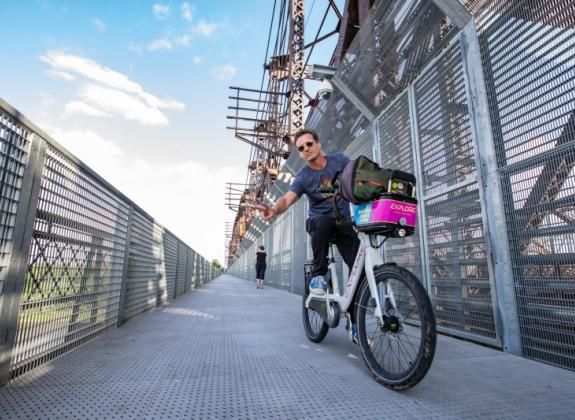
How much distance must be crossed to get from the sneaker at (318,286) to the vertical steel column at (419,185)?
1.22 m

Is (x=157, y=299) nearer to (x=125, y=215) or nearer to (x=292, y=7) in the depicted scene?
(x=125, y=215)

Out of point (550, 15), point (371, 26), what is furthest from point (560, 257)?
point (371, 26)

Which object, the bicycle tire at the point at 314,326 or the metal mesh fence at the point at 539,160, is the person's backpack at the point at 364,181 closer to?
the metal mesh fence at the point at 539,160

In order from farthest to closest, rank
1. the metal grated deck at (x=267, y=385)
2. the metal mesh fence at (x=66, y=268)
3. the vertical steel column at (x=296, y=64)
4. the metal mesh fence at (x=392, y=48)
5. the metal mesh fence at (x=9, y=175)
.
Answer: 1. the vertical steel column at (x=296, y=64)
2. the metal mesh fence at (x=392, y=48)
3. the metal mesh fence at (x=66, y=268)
4. the metal mesh fence at (x=9, y=175)
5. the metal grated deck at (x=267, y=385)

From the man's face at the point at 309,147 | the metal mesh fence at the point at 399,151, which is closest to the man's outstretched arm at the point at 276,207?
the man's face at the point at 309,147

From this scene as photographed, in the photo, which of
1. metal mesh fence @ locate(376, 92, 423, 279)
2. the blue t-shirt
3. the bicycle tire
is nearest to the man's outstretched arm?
the blue t-shirt

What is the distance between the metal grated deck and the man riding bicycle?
0.70 metres

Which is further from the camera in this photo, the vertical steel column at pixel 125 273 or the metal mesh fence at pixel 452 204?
the vertical steel column at pixel 125 273

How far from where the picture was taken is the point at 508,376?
5.91 ft

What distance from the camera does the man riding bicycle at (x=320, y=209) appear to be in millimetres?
2459

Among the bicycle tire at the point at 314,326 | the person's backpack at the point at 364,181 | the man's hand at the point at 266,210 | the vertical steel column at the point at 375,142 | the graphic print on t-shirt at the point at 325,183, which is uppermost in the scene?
the vertical steel column at the point at 375,142

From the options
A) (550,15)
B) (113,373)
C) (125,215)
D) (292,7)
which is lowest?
(113,373)

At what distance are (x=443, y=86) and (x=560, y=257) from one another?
6.23ft

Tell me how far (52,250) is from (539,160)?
11.0 feet
